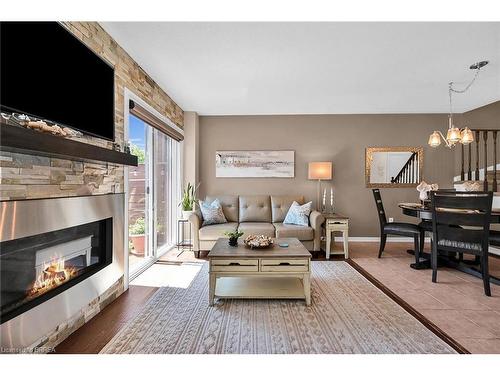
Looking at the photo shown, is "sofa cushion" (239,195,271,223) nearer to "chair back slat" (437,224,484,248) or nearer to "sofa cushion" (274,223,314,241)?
"sofa cushion" (274,223,314,241)

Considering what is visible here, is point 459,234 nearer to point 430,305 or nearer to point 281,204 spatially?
point 430,305

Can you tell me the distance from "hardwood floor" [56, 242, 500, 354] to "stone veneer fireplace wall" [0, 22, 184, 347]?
110mm

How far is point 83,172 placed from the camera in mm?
2221

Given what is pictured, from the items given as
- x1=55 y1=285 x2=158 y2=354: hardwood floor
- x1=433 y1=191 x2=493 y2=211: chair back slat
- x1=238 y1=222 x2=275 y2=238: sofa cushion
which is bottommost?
x1=55 y1=285 x2=158 y2=354: hardwood floor

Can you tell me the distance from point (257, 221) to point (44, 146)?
3.65 meters

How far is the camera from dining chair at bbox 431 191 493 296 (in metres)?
2.81

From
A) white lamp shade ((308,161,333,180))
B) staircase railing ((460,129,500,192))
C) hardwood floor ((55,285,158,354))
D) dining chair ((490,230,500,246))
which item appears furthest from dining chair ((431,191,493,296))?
hardwood floor ((55,285,158,354))

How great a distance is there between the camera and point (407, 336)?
2.04 meters

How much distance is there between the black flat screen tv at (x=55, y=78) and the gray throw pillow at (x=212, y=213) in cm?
227

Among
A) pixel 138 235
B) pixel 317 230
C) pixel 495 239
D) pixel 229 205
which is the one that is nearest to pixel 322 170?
pixel 317 230

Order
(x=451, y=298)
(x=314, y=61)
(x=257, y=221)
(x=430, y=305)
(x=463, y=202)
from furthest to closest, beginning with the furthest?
Result: 1. (x=257, y=221)
2. (x=314, y=61)
3. (x=463, y=202)
4. (x=451, y=298)
5. (x=430, y=305)
